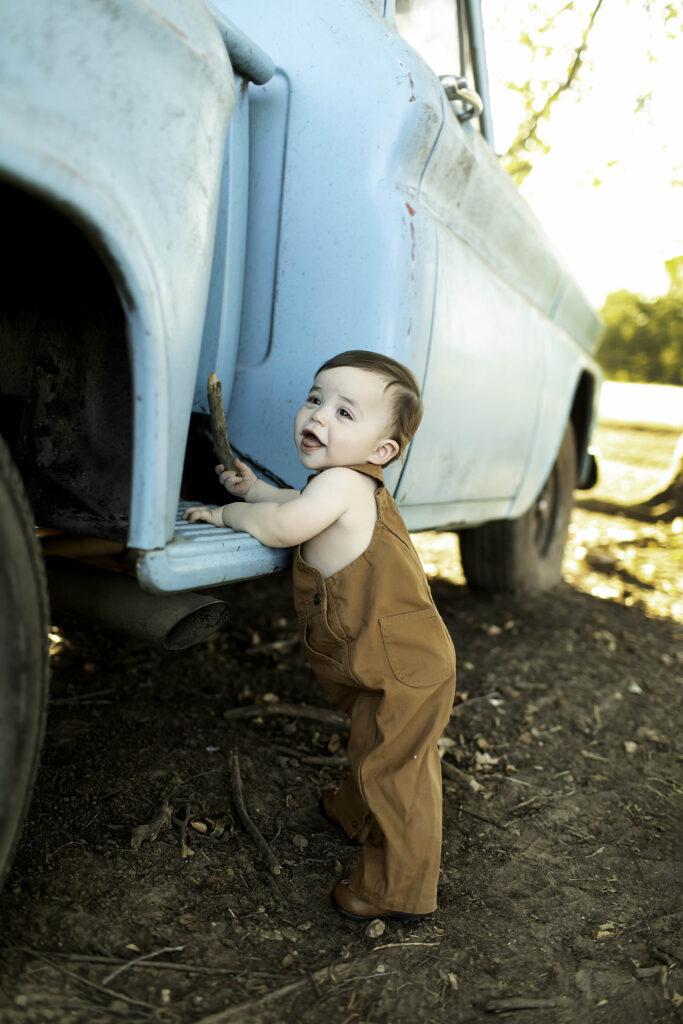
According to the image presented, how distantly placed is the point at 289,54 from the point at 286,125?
147mm

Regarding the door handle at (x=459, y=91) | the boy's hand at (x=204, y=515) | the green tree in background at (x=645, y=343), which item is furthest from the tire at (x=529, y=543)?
the green tree in background at (x=645, y=343)

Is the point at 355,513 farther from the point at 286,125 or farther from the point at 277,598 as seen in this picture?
the point at 277,598

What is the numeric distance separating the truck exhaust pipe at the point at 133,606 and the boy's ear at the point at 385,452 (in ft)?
1.53

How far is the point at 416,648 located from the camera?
167 centimetres

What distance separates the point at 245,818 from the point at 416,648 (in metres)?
0.59

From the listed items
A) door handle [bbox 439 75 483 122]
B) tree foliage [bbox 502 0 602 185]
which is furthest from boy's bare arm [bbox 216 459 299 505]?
tree foliage [bbox 502 0 602 185]

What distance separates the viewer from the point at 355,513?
168cm

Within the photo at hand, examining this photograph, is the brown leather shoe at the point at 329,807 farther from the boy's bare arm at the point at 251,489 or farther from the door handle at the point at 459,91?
the door handle at the point at 459,91

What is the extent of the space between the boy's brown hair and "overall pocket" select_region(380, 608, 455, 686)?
36cm

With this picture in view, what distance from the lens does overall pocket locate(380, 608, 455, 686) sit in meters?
Result: 1.64

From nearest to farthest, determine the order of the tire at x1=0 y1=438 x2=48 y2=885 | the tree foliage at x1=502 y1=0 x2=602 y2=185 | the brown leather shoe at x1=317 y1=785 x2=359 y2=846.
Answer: the tire at x1=0 y1=438 x2=48 y2=885 → the brown leather shoe at x1=317 y1=785 x2=359 y2=846 → the tree foliage at x1=502 y1=0 x2=602 y2=185

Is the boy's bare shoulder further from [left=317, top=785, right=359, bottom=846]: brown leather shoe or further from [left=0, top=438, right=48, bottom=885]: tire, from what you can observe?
[left=317, top=785, right=359, bottom=846]: brown leather shoe

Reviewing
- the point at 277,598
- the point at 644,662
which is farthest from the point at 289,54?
the point at 644,662

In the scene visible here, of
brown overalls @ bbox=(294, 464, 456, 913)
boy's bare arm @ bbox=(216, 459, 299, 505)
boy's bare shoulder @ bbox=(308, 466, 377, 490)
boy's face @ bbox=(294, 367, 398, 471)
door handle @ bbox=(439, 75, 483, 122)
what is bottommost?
brown overalls @ bbox=(294, 464, 456, 913)
